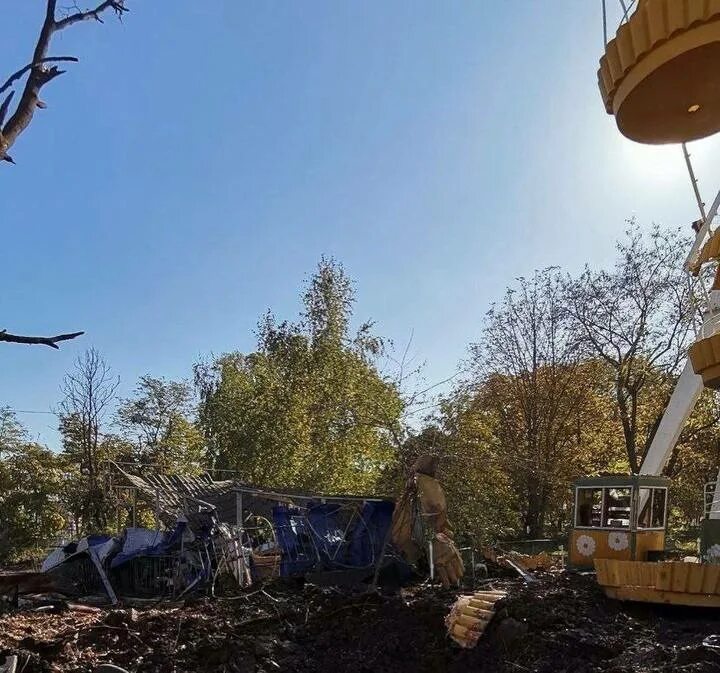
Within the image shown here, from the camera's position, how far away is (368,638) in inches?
373

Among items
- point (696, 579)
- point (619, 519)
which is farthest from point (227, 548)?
point (696, 579)

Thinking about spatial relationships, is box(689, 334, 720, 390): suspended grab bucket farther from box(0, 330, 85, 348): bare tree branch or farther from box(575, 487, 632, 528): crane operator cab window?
box(0, 330, 85, 348): bare tree branch

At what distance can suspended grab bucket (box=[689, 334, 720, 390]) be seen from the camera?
9.87 meters

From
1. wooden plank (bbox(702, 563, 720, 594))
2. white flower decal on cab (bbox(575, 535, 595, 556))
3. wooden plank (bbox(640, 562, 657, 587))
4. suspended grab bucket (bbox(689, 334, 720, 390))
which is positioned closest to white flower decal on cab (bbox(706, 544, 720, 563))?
wooden plank (bbox(640, 562, 657, 587))

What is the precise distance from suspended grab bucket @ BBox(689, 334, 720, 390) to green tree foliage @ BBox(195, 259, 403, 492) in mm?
14181

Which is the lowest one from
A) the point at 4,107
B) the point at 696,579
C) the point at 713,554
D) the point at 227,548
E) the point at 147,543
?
the point at 147,543

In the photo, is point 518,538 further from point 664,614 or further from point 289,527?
point 664,614

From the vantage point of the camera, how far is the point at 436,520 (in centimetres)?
1393

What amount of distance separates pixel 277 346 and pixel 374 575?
45.1 feet

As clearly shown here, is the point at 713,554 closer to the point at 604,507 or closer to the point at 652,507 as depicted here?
the point at 652,507

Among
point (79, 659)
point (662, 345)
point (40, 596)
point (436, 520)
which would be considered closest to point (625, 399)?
point (662, 345)

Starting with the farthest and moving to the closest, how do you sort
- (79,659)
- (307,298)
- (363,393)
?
(307,298), (363,393), (79,659)

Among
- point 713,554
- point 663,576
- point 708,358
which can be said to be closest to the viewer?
point 663,576

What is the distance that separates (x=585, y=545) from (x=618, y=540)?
821mm
